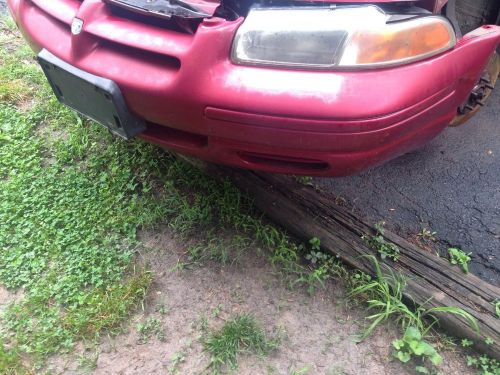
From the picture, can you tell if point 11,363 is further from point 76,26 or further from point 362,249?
point 362,249

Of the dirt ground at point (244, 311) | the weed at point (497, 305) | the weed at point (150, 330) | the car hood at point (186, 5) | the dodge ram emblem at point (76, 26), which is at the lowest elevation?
the dirt ground at point (244, 311)

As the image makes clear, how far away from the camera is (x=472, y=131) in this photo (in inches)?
120

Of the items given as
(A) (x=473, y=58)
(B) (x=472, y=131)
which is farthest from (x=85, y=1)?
(B) (x=472, y=131)

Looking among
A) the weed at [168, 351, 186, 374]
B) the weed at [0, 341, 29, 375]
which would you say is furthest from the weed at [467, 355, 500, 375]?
the weed at [0, 341, 29, 375]

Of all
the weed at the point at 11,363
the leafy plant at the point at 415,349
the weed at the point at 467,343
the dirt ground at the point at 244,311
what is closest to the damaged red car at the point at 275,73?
the dirt ground at the point at 244,311

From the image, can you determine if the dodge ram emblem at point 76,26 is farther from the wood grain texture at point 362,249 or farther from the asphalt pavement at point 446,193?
the asphalt pavement at point 446,193

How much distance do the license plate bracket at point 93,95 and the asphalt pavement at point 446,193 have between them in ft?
3.90

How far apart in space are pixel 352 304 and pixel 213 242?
731 millimetres

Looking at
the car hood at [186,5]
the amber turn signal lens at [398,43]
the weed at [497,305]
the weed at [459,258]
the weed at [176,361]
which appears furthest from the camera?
the weed at [459,258]

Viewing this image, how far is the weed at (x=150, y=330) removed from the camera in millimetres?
1963

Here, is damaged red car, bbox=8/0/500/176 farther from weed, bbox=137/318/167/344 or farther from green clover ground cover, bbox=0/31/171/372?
weed, bbox=137/318/167/344

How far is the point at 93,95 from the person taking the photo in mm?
1896

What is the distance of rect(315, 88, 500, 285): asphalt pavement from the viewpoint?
2373 millimetres

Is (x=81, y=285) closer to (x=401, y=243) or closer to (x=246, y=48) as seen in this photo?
(x=246, y=48)
